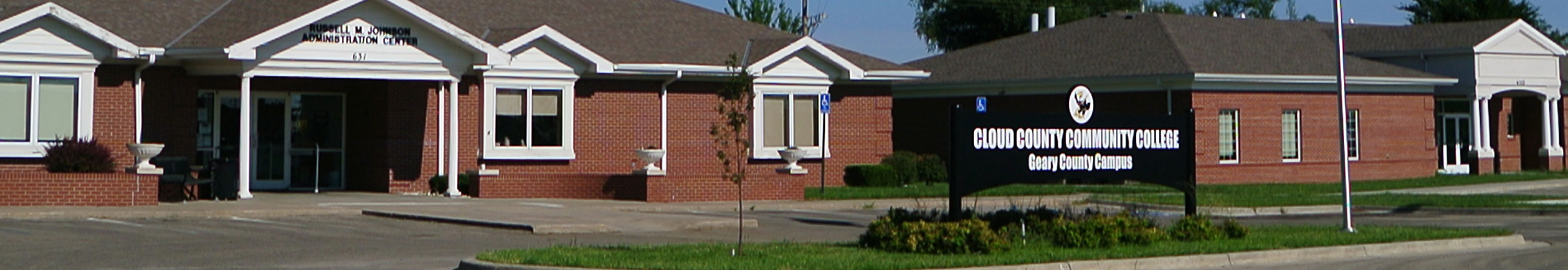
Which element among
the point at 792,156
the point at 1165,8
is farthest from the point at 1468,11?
the point at 792,156

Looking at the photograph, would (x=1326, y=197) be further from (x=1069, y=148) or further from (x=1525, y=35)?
(x=1069, y=148)

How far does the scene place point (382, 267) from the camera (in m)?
14.4

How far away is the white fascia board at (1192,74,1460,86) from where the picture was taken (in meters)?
35.3

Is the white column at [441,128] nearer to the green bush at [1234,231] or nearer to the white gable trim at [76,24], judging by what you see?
the white gable trim at [76,24]

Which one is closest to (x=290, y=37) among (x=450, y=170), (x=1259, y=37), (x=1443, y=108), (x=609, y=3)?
(x=450, y=170)

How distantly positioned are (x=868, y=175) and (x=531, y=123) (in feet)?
22.1

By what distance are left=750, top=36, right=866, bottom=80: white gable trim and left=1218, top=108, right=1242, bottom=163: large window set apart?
9.33 m

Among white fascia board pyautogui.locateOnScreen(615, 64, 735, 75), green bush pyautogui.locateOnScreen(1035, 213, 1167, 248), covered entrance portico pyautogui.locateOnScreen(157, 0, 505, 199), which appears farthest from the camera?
white fascia board pyautogui.locateOnScreen(615, 64, 735, 75)

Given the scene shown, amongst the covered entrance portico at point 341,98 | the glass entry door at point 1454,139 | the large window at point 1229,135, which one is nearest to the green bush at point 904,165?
the large window at point 1229,135

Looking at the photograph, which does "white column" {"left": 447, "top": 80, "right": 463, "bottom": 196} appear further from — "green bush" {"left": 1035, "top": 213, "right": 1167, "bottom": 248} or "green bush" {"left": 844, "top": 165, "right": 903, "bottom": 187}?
"green bush" {"left": 1035, "top": 213, "right": 1167, "bottom": 248}

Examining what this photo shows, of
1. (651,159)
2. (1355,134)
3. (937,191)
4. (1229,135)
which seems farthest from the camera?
(1355,134)

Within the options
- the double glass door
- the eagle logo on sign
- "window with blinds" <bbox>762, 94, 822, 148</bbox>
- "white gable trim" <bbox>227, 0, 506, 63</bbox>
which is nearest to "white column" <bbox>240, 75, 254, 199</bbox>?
"white gable trim" <bbox>227, 0, 506, 63</bbox>

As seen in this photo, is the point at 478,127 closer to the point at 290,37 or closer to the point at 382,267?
the point at 290,37

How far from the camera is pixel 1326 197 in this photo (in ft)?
98.9
